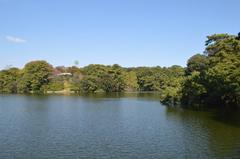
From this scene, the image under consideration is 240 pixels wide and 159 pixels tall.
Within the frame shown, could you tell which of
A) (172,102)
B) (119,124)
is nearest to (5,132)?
(119,124)

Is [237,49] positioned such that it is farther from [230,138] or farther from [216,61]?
[230,138]

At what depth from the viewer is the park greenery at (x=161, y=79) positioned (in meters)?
42.7

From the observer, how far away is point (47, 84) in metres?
126


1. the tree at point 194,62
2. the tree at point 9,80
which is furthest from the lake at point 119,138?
the tree at point 9,80

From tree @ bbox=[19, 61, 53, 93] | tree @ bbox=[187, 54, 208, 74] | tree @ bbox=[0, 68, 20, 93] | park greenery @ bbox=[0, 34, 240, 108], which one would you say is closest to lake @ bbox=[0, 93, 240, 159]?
park greenery @ bbox=[0, 34, 240, 108]

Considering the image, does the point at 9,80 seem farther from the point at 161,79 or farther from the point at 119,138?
the point at 119,138

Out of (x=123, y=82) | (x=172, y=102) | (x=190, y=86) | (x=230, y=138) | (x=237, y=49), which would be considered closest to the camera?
(x=230, y=138)

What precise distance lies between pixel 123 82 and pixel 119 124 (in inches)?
3815

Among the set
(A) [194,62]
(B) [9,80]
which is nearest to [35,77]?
(B) [9,80]

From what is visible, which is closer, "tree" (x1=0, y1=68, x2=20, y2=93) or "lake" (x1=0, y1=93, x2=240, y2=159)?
"lake" (x1=0, y1=93, x2=240, y2=159)

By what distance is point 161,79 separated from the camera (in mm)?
142125

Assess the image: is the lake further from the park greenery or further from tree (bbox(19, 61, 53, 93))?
tree (bbox(19, 61, 53, 93))

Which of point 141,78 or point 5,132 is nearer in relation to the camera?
point 5,132

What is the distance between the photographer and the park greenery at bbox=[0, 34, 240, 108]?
4272 cm
